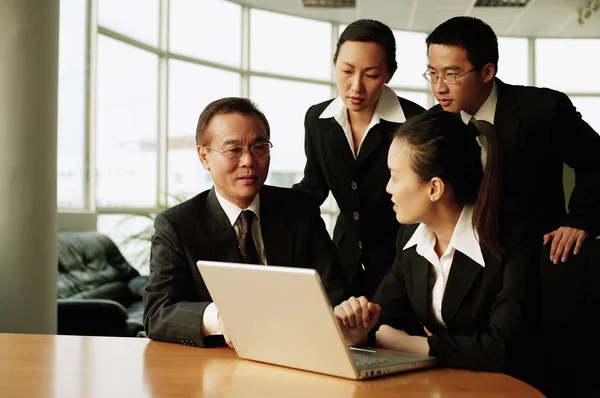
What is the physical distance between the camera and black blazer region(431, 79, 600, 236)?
2572mm

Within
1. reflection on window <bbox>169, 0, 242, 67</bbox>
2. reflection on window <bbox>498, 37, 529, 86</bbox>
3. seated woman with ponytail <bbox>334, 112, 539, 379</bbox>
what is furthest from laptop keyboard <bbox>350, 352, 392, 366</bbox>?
reflection on window <bbox>498, 37, 529, 86</bbox>

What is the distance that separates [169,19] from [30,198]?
4425 mm

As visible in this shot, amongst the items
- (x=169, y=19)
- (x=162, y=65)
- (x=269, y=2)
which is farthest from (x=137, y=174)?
(x=269, y=2)

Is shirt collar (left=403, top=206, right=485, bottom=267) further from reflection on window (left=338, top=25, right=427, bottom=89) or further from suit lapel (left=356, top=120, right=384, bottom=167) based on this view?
reflection on window (left=338, top=25, right=427, bottom=89)

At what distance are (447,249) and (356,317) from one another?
35 centimetres

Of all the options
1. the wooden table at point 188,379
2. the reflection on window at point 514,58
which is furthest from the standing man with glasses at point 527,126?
the reflection on window at point 514,58

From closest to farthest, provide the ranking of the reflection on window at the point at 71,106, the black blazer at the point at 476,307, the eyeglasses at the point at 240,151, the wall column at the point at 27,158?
the black blazer at the point at 476,307
the eyeglasses at the point at 240,151
the wall column at the point at 27,158
the reflection on window at the point at 71,106

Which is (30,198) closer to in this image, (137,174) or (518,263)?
(518,263)

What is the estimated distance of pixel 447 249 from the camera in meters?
2.00

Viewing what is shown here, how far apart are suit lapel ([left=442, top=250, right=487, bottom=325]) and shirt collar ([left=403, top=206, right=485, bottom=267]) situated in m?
0.01

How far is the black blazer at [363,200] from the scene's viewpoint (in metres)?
2.91

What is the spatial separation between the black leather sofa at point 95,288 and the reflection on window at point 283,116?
342 centimetres

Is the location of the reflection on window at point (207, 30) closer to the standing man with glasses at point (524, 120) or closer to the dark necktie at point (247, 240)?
the standing man with glasses at point (524, 120)

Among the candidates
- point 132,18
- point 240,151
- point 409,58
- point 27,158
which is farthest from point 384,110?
point 409,58
